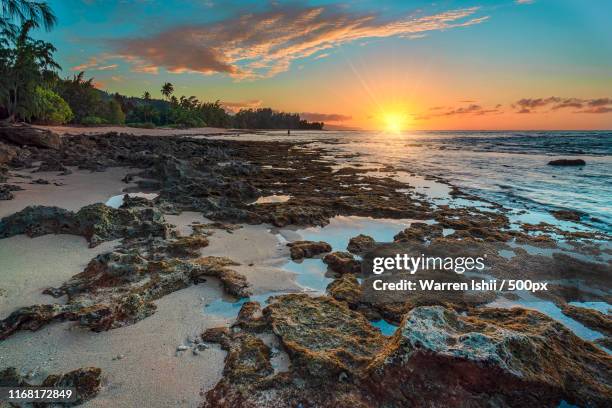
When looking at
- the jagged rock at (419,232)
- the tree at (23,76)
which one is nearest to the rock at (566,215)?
the jagged rock at (419,232)

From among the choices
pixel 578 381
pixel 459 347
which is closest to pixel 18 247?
pixel 459 347

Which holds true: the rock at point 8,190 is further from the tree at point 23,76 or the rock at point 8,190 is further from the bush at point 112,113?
the bush at point 112,113

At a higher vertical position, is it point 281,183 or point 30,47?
point 30,47

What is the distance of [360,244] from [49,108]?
55748 mm

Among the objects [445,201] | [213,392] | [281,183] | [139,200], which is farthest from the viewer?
[281,183]

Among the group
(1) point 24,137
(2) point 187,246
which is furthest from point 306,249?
(1) point 24,137

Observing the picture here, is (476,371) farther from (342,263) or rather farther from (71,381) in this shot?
(71,381)

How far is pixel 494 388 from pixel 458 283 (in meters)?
2.48

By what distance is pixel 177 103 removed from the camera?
315ft

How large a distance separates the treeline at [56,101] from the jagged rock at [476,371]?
1420cm

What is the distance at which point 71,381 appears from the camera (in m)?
2.48

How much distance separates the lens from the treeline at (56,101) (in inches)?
1361

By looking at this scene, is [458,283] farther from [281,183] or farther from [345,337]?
[281,183]

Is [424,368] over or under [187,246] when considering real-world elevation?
over
